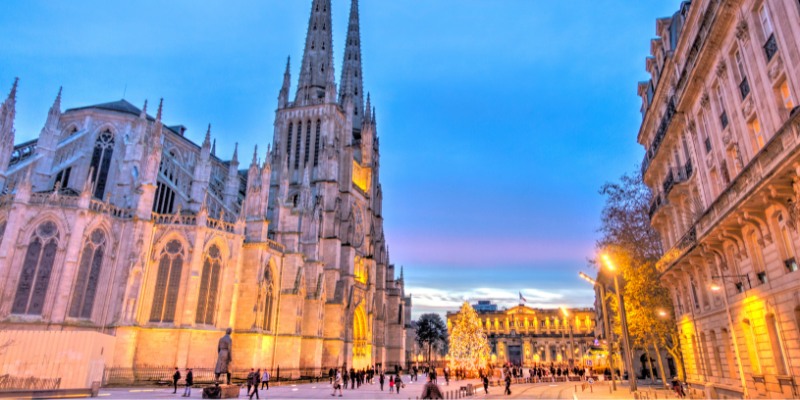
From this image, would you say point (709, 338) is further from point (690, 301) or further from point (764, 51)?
point (764, 51)

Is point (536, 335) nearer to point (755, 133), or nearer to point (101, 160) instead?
point (101, 160)

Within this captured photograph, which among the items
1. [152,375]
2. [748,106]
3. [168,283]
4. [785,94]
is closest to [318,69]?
[168,283]

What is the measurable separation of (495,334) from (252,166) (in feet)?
273

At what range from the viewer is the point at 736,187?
1403 cm

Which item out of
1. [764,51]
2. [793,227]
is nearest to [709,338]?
[793,227]

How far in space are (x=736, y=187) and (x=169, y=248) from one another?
3208cm

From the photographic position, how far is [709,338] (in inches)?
→ 811

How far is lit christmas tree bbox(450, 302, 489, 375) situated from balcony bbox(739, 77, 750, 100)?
32076 mm

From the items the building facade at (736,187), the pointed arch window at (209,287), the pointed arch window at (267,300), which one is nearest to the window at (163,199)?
the pointed arch window at (209,287)

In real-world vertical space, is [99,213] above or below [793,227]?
above

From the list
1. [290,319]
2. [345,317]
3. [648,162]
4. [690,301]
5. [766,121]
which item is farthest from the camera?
[345,317]

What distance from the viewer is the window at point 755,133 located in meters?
14.5

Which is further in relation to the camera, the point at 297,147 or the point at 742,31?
the point at 297,147

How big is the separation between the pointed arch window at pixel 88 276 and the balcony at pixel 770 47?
35.0 metres
